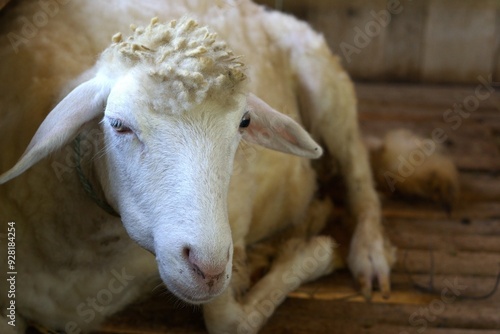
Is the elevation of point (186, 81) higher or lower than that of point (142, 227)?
Result: higher

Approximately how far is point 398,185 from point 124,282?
159cm

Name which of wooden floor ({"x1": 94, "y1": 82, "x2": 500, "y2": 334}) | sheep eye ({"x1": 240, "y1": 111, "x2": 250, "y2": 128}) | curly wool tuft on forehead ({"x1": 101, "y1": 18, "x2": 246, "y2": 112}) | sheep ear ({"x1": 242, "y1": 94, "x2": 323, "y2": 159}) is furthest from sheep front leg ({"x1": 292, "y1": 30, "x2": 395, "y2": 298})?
curly wool tuft on forehead ({"x1": 101, "y1": 18, "x2": 246, "y2": 112})

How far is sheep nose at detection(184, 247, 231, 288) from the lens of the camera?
5.74 ft

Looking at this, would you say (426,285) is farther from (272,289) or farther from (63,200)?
(63,200)

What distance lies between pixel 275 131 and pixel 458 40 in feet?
9.27

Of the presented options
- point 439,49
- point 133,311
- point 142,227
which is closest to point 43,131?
point 142,227

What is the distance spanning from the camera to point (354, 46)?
4.70 m

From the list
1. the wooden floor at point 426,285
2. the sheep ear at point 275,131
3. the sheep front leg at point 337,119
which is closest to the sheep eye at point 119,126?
the sheep ear at point 275,131

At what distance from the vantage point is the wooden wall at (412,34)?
183 inches

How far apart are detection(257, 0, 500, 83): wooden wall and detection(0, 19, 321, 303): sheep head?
2.82 m

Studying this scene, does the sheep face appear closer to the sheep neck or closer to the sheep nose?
the sheep nose

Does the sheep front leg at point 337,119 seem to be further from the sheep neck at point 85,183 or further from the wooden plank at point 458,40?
the wooden plank at point 458,40

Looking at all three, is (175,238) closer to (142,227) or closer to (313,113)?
(142,227)

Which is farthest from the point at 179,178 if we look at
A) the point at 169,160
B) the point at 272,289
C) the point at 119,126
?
the point at 272,289
